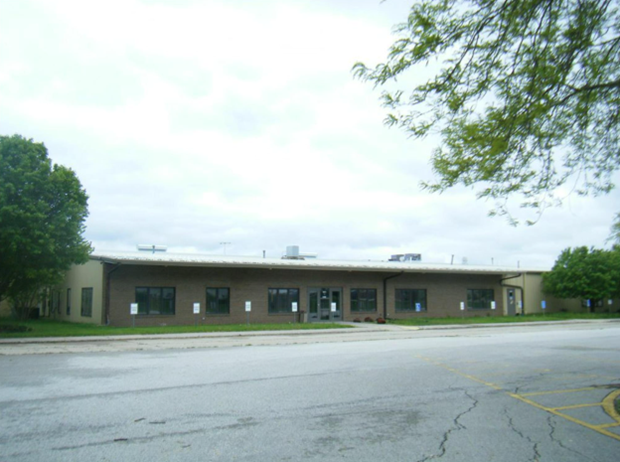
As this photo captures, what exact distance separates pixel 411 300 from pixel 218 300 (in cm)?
1484

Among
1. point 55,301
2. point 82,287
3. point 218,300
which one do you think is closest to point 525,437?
point 218,300

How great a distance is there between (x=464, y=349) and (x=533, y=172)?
344 inches

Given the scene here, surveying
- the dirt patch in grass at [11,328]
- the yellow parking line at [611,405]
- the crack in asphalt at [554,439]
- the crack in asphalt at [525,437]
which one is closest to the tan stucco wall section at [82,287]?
the dirt patch in grass at [11,328]

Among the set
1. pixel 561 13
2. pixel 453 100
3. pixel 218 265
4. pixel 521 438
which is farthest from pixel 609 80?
pixel 218 265

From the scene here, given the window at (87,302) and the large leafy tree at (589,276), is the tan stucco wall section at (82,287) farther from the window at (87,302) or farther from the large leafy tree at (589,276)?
the large leafy tree at (589,276)

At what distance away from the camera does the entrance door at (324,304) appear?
3791 cm

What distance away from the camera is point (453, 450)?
6980mm

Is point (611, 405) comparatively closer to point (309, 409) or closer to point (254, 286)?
point (309, 409)

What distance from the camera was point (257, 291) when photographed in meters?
35.9

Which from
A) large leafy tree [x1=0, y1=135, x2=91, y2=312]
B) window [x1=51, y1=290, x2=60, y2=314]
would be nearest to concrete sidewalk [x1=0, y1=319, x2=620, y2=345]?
large leafy tree [x1=0, y1=135, x2=91, y2=312]

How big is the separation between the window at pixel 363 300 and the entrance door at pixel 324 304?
3.81 ft

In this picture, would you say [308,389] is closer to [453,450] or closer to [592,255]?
[453,450]

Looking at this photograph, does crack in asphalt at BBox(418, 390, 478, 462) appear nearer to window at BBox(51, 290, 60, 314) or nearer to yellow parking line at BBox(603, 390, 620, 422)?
yellow parking line at BBox(603, 390, 620, 422)

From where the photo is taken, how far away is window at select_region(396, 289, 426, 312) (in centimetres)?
4177
